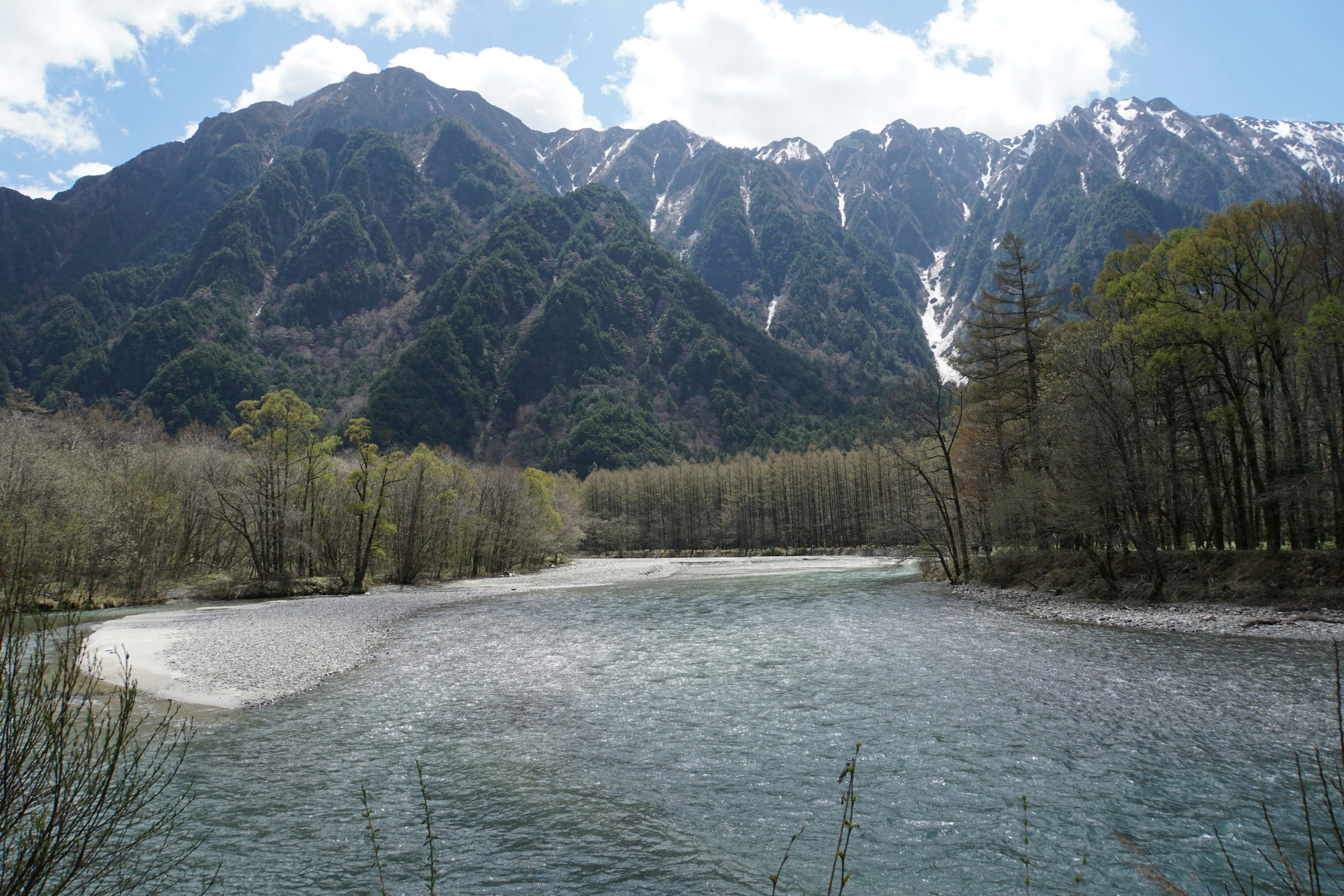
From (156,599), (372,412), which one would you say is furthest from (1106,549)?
(372,412)

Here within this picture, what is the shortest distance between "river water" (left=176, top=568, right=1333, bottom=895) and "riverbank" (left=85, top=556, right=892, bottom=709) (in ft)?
5.74

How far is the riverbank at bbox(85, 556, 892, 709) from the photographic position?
17.4m

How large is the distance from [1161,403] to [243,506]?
50276mm

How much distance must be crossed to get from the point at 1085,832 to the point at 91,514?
127 ft

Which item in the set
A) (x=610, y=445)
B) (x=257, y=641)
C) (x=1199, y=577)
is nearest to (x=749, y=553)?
(x=610, y=445)

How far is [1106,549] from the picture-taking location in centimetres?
3122

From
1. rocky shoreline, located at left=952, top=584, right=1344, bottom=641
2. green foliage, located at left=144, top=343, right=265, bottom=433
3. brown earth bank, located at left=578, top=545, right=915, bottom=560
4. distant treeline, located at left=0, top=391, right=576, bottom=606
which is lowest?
brown earth bank, located at left=578, top=545, right=915, bottom=560

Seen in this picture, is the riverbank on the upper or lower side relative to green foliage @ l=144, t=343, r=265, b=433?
lower

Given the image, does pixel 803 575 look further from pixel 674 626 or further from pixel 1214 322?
pixel 1214 322

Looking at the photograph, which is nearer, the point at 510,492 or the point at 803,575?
the point at 803,575

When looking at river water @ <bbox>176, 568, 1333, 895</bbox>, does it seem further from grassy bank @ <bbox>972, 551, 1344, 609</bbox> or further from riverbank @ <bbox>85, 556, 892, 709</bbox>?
grassy bank @ <bbox>972, 551, 1344, 609</bbox>

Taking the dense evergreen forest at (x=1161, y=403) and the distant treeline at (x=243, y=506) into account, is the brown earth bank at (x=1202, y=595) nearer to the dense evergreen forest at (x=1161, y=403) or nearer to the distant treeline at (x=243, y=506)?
the dense evergreen forest at (x=1161, y=403)

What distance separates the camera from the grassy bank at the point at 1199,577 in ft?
78.5

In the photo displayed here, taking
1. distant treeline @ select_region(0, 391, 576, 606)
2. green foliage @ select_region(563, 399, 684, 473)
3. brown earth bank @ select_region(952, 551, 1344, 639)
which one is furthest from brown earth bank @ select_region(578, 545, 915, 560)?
green foliage @ select_region(563, 399, 684, 473)
